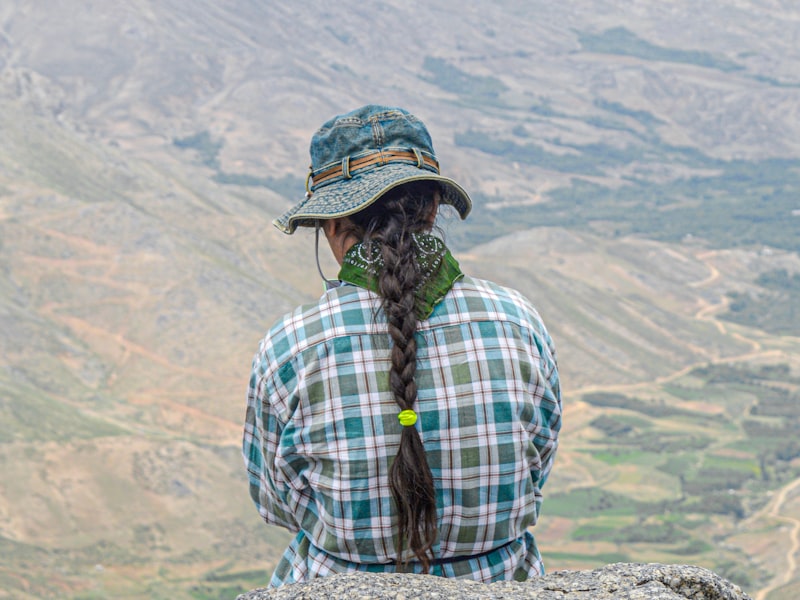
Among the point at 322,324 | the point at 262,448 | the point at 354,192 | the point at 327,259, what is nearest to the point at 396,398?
the point at 322,324

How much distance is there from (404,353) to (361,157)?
619 mm

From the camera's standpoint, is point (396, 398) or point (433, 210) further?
point (433, 210)

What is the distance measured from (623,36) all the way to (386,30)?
29301 millimetres

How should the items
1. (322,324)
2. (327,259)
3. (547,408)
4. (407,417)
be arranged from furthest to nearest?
(327,259)
(547,408)
(322,324)
(407,417)

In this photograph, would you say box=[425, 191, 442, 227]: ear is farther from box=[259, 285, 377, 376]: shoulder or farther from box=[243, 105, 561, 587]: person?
box=[259, 285, 377, 376]: shoulder

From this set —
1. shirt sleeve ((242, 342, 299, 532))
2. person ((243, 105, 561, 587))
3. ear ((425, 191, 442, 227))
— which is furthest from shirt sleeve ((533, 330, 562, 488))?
shirt sleeve ((242, 342, 299, 532))

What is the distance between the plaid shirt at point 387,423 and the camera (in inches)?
104

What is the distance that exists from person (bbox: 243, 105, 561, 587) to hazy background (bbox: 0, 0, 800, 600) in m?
0.46

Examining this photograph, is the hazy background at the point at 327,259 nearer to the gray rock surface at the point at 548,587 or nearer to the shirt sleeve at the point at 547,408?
the shirt sleeve at the point at 547,408

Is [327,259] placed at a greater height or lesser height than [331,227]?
greater

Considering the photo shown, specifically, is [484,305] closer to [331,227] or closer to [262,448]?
[331,227]

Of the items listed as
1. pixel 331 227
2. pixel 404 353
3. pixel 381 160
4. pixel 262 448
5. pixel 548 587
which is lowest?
pixel 548 587

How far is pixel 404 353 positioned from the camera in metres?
2.61

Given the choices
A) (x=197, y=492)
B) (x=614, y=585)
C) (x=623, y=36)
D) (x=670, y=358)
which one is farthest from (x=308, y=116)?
(x=614, y=585)
